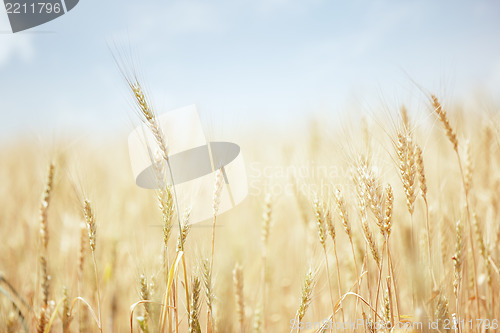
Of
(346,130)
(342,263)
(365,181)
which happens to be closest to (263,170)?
(342,263)

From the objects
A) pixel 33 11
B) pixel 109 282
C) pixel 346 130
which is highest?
pixel 33 11

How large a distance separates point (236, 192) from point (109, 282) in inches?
33.3

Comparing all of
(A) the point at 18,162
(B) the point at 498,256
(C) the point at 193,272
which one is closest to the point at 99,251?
(C) the point at 193,272

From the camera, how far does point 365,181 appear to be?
1.04 metres

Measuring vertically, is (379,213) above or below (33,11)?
below

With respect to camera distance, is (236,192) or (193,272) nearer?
(193,272)

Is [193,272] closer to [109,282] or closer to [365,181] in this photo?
[365,181]

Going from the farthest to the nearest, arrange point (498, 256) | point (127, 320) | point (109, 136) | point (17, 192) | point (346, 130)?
point (109, 136), point (17, 192), point (127, 320), point (498, 256), point (346, 130)

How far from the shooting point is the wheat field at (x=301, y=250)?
1.04 meters

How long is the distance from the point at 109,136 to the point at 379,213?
8.02m

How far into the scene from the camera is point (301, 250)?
224 centimetres

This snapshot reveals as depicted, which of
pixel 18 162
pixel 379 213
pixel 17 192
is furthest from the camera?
pixel 18 162

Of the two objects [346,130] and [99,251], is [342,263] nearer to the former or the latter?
[346,130]

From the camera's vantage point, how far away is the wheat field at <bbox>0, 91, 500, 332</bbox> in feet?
3.41
